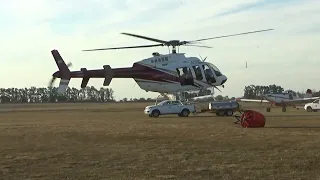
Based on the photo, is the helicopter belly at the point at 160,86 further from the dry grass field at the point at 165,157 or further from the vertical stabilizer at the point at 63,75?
the dry grass field at the point at 165,157

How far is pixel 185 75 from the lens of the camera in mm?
44156

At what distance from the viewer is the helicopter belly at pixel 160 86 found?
1742 inches

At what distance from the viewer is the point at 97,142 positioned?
66.4ft

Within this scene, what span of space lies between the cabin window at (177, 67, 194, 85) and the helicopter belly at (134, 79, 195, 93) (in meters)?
0.57

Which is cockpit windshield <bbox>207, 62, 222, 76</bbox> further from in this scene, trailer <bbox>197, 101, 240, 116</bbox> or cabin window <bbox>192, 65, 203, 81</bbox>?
trailer <bbox>197, 101, 240, 116</bbox>

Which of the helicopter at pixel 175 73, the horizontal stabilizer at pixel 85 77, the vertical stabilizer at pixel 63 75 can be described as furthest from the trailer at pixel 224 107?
the vertical stabilizer at pixel 63 75

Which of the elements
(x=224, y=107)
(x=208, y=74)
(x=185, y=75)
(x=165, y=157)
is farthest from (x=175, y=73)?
(x=165, y=157)

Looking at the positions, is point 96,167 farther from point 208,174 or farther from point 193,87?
point 193,87

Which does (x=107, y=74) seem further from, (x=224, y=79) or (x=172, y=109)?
(x=224, y=79)

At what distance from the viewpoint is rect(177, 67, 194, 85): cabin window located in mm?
44031

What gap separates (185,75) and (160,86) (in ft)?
8.14

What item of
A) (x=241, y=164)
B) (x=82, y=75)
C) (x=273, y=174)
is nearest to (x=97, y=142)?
(x=241, y=164)

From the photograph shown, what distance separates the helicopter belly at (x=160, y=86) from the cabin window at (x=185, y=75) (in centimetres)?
57

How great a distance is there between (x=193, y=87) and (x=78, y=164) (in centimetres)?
3121
